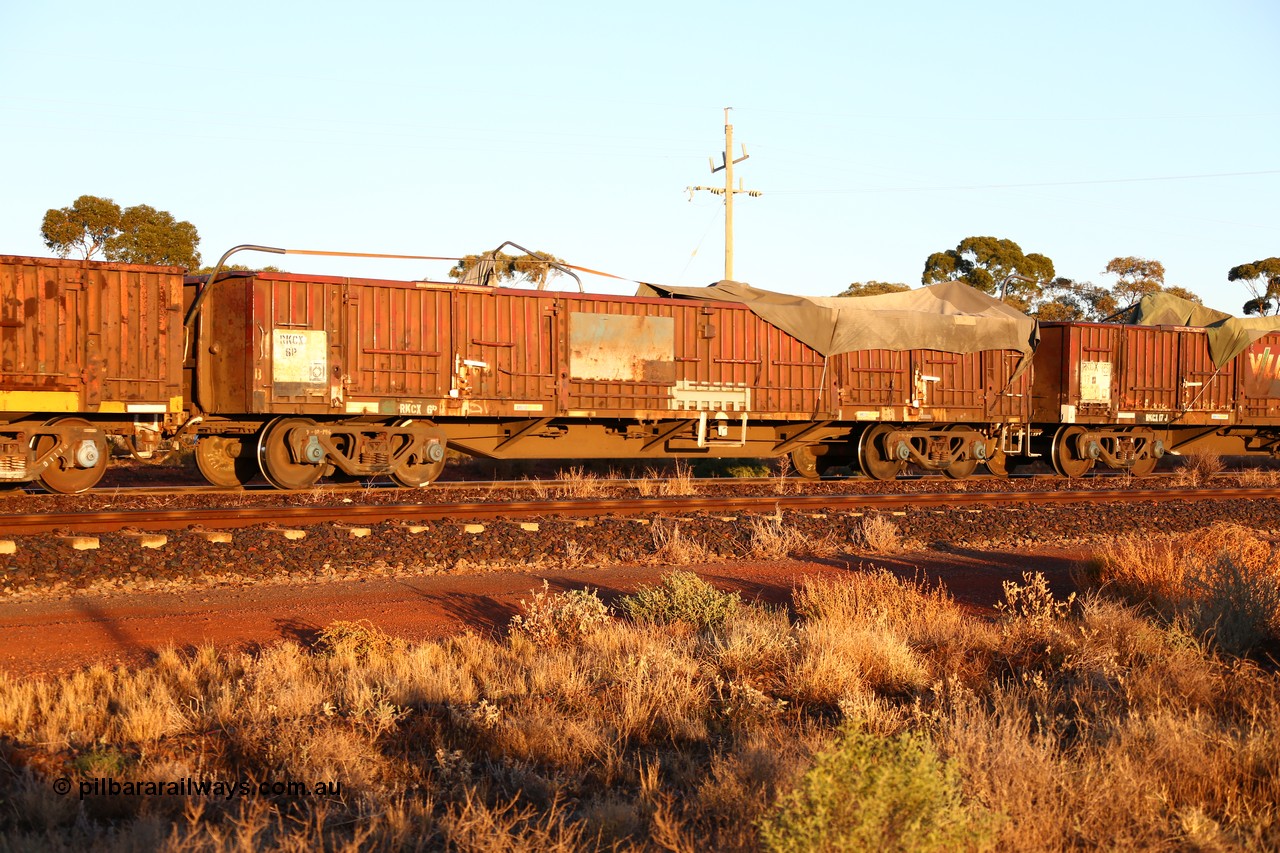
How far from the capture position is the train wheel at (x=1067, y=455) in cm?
2131

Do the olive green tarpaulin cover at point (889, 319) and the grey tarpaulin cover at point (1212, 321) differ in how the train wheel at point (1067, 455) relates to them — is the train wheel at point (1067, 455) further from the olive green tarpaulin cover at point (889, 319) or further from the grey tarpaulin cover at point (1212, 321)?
the grey tarpaulin cover at point (1212, 321)

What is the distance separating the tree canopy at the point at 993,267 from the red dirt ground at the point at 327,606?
4002 cm

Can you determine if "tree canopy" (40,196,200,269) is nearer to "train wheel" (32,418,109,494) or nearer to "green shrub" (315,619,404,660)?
"train wheel" (32,418,109,494)

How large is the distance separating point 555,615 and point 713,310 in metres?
10.7

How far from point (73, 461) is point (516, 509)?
19.4 feet

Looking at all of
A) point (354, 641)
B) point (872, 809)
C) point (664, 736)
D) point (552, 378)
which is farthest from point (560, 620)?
point (552, 378)

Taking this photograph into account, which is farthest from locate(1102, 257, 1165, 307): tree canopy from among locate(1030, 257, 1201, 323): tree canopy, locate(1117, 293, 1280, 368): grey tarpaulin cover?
locate(1117, 293, 1280, 368): grey tarpaulin cover

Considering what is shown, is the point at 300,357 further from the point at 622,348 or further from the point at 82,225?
the point at 82,225

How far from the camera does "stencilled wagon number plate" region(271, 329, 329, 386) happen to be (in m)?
15.0

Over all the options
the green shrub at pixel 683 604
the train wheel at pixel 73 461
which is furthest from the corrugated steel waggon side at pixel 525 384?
the green shrub at pixel 683 604

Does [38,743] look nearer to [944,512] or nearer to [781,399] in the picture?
[944,512]

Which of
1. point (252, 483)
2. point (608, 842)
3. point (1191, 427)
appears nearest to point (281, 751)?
point (608, 842)

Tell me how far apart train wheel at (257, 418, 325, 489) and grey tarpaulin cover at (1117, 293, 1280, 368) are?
17.1m

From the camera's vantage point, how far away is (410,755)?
5332mm
